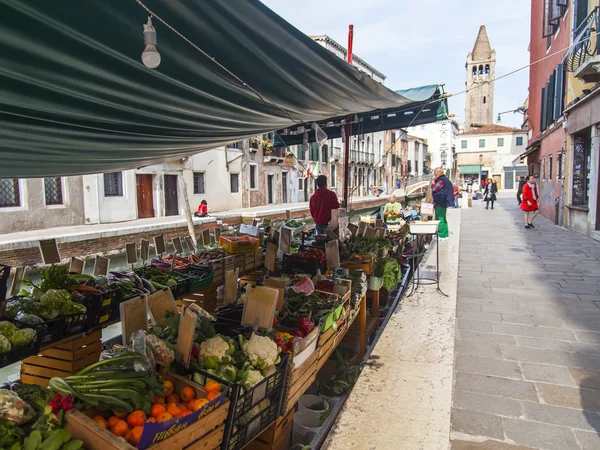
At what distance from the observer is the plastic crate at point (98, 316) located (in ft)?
10.1

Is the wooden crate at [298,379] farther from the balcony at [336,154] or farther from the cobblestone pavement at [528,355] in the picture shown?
the balcony at [336,154]

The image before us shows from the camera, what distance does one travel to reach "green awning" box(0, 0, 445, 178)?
175 cm

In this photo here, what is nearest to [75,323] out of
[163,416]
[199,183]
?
[163,416]

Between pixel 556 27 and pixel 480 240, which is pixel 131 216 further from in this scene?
pixel 556 27

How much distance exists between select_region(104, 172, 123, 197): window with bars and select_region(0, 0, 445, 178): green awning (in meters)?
12.9

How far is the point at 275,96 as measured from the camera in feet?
10.7

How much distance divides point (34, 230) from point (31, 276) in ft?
11.6

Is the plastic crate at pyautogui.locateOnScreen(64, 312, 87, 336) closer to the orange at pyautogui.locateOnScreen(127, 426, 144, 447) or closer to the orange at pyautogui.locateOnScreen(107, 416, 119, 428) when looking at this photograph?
the orange at pyautogui.locateOnScreen(107, 416, 119, 428)

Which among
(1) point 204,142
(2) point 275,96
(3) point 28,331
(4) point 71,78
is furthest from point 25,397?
(1) point 204,142

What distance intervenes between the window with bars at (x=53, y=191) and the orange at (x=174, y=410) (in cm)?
1444

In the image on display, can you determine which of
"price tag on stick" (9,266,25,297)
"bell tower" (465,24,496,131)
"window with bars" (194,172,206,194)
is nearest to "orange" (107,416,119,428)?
"price tag on stick" (9,266,25,297)

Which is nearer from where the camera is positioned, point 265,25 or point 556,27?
point 265,25

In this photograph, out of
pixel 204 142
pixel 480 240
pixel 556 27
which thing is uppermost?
pixel 556 27

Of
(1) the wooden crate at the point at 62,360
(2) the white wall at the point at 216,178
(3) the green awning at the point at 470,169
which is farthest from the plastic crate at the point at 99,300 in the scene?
(3) the green awning at the point at 470,169
